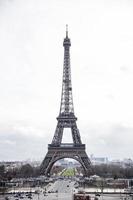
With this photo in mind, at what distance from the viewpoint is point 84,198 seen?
35969mm

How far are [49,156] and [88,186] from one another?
11.8m

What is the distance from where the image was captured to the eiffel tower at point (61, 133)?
Answer: 67500 millimetres

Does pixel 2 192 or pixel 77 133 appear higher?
pixel 77 133

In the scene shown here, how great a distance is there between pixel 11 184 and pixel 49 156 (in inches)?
384

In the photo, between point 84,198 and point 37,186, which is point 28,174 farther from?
point 84,198

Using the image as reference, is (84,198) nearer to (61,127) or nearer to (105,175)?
(61,127)

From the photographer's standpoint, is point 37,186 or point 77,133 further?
point 77,133

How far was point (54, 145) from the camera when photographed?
6819cm

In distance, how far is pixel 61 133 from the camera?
227ft

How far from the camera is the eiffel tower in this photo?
67500mm

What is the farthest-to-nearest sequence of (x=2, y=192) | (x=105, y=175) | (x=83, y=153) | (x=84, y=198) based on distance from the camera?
(x=105, y=175) < (x=83, y=153) < (x=2, y=192) < (x=84, y=198)

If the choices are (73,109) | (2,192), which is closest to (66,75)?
(73,109)

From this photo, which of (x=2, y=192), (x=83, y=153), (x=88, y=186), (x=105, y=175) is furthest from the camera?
(x=105, y=175)

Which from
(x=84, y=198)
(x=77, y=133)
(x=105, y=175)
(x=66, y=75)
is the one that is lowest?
(x=84, y=198)
